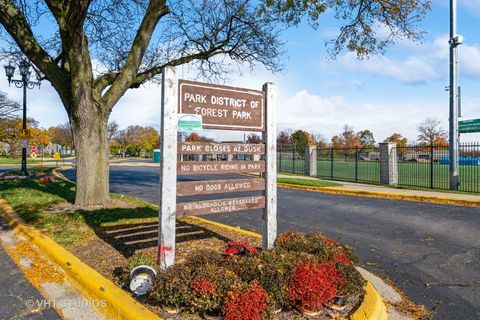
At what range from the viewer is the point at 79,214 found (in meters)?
7.64

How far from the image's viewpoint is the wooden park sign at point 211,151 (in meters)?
4.05

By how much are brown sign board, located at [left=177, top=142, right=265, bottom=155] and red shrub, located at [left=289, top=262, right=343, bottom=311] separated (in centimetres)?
193

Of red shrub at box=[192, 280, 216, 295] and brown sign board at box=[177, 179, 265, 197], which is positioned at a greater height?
brown sign board at box=[177, 179, 265, 197]

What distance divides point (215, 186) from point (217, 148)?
0.52 metres

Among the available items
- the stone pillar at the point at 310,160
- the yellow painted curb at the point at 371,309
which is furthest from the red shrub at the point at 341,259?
the stone pillar at the point at 310,160

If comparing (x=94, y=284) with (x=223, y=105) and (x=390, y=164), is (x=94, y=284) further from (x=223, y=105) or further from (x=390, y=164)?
(x=390, y=164)

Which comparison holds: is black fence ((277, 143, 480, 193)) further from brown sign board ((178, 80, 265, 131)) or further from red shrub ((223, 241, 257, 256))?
red shrub ((223, 241, 257, 256))

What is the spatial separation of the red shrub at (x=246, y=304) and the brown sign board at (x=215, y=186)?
1.65 m

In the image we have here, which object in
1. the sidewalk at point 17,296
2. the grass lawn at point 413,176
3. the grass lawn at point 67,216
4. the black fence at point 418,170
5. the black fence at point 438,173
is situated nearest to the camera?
the sidewalk at point 17,296

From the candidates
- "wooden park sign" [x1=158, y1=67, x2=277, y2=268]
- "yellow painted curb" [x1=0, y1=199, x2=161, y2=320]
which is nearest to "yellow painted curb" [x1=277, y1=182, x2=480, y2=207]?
"wooden park sign" [x1=158, y1=67, x2=277, y2=268]

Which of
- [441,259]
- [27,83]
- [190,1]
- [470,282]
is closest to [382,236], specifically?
[441,259]

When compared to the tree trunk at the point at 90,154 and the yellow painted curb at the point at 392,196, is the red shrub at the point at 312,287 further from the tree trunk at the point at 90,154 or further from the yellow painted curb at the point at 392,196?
the yellow painted curb at the point at 392,196

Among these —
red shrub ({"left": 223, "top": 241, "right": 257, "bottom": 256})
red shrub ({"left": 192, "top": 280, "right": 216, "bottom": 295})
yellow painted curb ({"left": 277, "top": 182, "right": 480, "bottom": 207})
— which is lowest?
yellow painted curb ({"left": 277, "top": 182, "right": 480, "bottom": 207})

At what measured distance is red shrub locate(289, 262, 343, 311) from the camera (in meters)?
3.09
